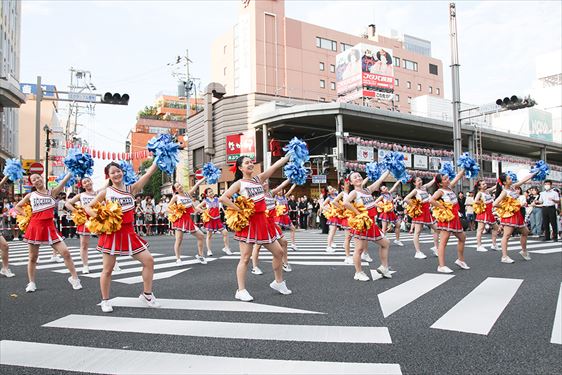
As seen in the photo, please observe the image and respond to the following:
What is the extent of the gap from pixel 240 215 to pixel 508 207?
5.86 m

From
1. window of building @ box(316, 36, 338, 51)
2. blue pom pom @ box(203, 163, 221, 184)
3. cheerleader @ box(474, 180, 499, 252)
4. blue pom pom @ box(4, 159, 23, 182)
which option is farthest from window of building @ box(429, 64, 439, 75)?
blue pom pom @ box(4, 159, 23, 182)

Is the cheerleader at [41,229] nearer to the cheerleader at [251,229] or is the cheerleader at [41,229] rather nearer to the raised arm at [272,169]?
the cheerleader at [251,229]

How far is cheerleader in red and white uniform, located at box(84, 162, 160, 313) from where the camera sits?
5.09 metres

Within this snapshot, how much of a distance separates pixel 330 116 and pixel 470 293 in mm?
21118

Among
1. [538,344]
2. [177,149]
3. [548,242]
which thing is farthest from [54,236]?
[548,242]

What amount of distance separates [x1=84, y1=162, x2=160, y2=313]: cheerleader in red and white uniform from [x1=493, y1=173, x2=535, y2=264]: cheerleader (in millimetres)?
6642

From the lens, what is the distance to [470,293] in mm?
5648

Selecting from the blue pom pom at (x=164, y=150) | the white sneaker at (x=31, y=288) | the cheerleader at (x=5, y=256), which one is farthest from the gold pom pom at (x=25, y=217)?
the blue pom pom at (x=164, y=150)

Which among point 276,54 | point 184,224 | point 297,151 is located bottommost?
point 184,224

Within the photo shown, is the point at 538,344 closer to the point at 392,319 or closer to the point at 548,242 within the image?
the point at 392,319

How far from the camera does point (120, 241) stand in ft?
16.8

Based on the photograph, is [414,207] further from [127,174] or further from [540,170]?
[127,174]

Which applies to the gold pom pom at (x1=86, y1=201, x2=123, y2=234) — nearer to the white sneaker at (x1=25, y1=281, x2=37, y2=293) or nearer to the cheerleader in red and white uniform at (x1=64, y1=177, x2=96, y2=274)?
the white sneaker at (x1=25, y1=281, x2=37, y2=293)

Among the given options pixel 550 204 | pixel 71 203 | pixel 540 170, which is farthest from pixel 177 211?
pixel 550 204
